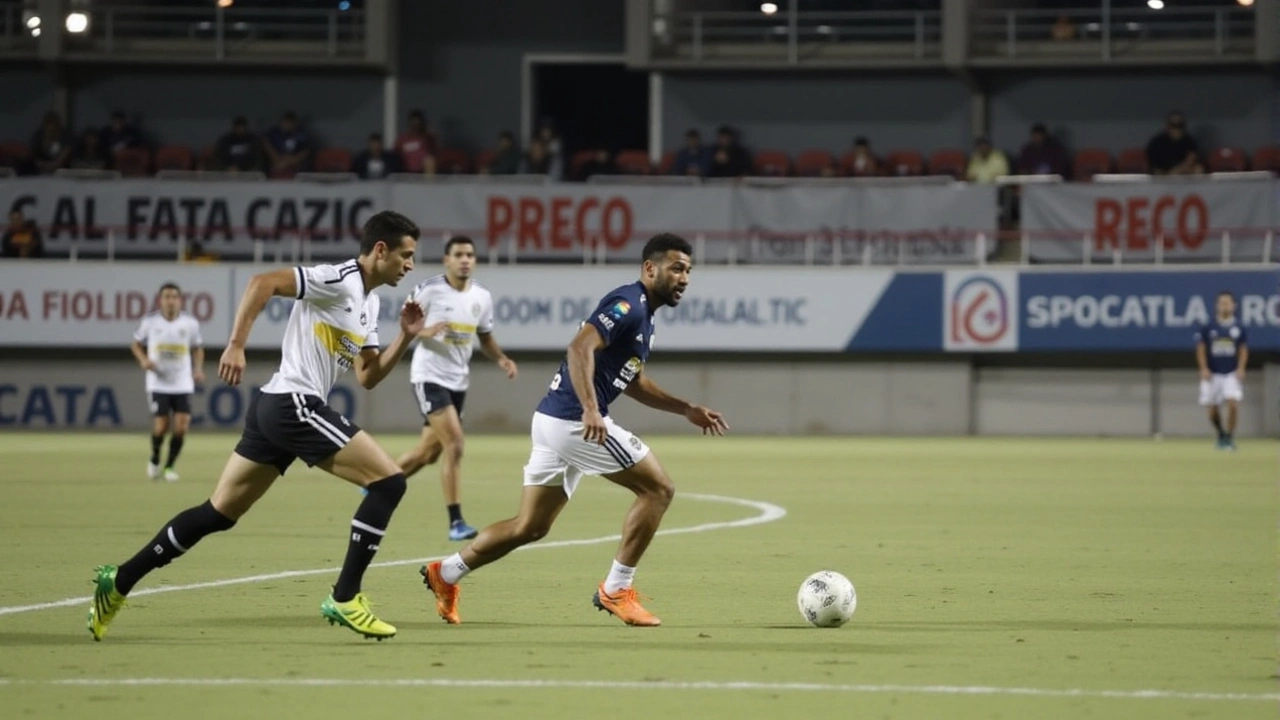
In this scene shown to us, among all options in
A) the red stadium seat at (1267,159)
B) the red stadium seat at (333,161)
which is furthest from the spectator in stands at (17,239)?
the red stadium seat at (1267,159)

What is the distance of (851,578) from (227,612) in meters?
4.03

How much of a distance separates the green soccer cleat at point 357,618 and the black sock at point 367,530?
4 centimetres

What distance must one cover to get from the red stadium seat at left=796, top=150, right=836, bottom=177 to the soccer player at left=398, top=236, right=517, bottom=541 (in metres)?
22.5

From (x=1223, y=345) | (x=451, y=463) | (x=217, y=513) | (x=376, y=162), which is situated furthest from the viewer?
(x=376, y=162)

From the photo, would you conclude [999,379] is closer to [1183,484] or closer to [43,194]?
[1183,484]

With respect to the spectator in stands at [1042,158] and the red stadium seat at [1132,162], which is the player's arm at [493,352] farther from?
the red stadium seat at [1132,162]

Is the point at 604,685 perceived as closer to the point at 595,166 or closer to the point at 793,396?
the point at 793,396

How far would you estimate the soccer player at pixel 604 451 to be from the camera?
31.0 ft

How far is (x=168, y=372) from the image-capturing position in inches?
868

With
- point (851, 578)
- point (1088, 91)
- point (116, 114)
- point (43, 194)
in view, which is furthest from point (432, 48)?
point (851, 578)

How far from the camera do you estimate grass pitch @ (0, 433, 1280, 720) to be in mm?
7117

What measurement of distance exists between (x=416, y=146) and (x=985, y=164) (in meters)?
11.6

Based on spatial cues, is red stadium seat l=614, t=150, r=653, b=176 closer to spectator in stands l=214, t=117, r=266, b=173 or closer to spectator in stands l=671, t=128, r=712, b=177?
spectator in stands l=671, t=128, r=712, b=177

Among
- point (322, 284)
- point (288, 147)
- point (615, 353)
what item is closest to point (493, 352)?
point (615, 353)
